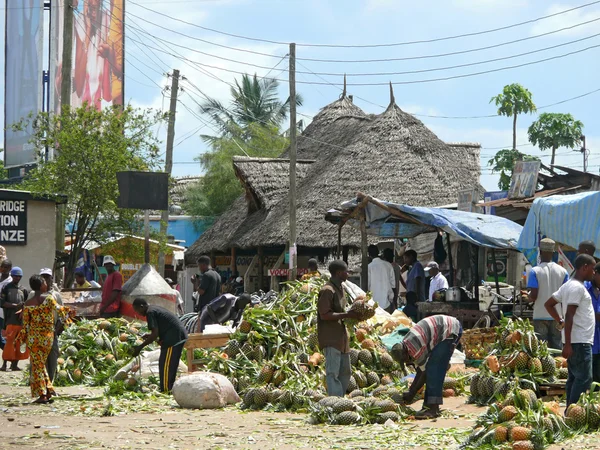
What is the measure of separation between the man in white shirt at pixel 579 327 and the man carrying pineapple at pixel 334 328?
2.32 metres

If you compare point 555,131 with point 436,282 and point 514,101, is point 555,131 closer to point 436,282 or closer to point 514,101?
point 514,101

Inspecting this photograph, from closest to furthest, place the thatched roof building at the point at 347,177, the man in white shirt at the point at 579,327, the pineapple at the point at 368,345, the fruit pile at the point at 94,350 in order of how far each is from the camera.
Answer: the man in white shirt at the point at 579,327 < the pineapple at the point at 368,345 < the fruit pile at the point at 94,350 < the thatched roof building at the point at 347,177

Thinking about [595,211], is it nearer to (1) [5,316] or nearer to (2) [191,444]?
(2) [191,444]

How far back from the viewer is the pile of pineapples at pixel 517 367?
10477mm

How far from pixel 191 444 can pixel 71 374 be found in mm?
6418

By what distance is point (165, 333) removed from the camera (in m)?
12.2

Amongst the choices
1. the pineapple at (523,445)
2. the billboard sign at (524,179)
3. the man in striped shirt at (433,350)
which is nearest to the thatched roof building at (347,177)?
the billboard sign at (524,179)

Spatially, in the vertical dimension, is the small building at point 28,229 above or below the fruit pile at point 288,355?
above

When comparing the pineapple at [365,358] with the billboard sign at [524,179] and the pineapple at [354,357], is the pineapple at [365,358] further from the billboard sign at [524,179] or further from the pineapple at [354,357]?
the billboard sign at [524,179]

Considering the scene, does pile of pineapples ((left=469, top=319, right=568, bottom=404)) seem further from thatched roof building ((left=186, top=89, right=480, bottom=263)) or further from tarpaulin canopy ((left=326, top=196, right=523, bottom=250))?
thatched roof building ((left=186, top=89, right=480, bottom=263))

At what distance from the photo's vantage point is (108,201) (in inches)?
942

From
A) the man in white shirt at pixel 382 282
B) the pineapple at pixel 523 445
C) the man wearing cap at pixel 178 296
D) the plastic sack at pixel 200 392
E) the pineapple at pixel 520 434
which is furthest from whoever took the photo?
the man wearing cap at pixel 178 296

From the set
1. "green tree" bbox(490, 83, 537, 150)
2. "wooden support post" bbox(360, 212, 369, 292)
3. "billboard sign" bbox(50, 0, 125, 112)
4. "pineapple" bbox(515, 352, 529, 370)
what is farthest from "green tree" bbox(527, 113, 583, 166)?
"pineapple" bbox(515, 352, 529, 370)

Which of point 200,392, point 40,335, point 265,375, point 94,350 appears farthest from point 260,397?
point 94,350
